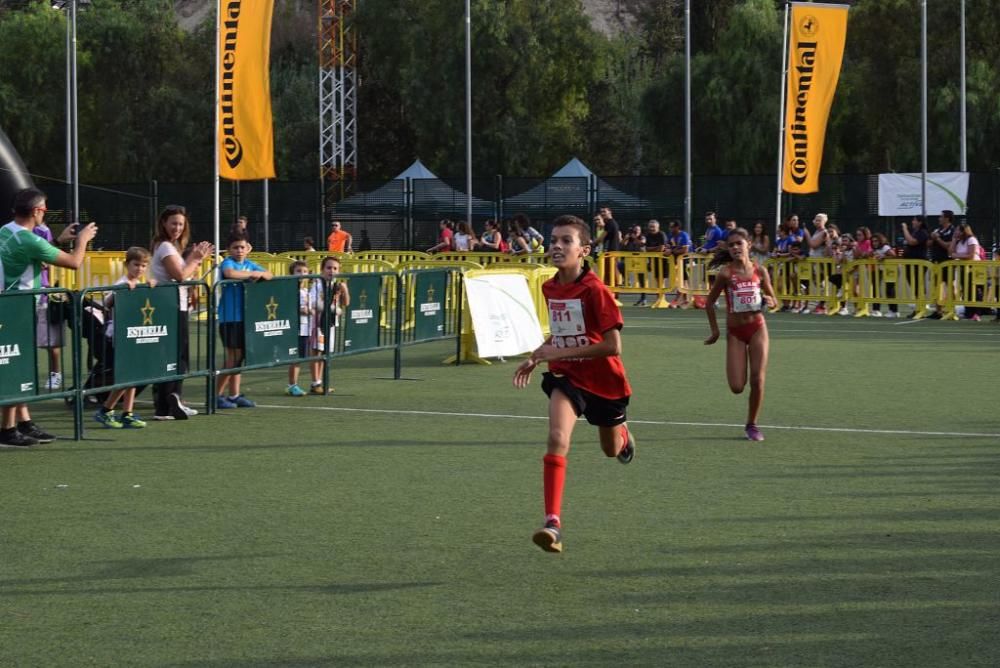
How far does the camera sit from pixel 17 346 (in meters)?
11.8

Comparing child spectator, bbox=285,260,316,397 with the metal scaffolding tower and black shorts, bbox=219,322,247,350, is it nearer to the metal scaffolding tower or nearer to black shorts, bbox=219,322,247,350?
black shorts, bbox=219,322,247,350

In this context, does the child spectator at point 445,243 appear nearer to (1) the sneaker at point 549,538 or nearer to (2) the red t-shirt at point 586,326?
(2) the red t-shirt at point 586,326

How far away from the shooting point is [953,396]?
15.9 metres

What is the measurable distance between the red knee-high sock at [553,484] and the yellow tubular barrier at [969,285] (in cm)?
2123

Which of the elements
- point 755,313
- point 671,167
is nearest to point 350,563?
point 755,313

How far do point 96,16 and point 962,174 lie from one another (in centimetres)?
4726

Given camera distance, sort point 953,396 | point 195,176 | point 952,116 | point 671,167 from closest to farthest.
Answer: point 953,396, point 952,116, point 671,167, point 195,176

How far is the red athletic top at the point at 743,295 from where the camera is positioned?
41.8 feet

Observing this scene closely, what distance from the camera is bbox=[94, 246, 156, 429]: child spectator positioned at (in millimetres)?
12977

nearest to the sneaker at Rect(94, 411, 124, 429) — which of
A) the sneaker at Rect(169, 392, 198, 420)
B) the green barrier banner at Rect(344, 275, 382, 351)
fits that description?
the sneaker at Rect(169, 392, 198, 420)

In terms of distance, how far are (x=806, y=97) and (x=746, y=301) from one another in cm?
1935

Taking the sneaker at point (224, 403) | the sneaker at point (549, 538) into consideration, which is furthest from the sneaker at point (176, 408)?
the sneaker at point (549, 538)

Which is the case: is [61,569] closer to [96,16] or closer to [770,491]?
[770,491]

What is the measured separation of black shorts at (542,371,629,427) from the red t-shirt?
32mm
